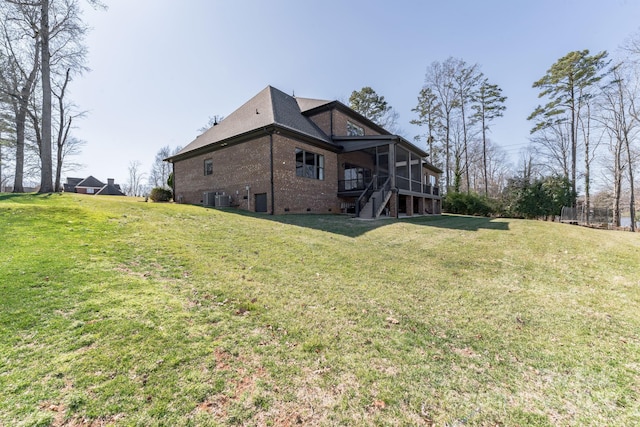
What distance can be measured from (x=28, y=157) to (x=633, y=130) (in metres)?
59.0

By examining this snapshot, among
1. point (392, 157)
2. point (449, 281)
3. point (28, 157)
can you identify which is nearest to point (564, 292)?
point (449, 281)

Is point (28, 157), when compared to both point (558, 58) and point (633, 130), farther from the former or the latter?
point (633, 130)

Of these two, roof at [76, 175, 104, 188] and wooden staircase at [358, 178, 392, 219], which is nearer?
wooden staircase at [358, 178, 392, 219]

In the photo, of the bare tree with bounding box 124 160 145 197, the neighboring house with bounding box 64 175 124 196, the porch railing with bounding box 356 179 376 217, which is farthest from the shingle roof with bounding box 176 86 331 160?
the bare tree with bounding box 124 160 145 197

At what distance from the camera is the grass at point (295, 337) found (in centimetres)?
216

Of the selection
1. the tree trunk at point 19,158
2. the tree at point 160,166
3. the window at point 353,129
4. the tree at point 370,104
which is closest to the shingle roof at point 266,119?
the window at point 353,129

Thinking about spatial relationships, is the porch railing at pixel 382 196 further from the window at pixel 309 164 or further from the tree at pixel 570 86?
the tree at pixel 570 86

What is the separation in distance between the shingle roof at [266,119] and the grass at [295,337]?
10238 millimetres

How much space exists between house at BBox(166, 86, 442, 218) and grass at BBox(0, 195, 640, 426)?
8413 mm

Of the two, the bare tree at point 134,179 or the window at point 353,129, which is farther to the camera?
the bare tree at point 134,179

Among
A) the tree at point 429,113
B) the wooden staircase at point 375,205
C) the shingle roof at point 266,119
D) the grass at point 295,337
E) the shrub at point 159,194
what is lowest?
the grass at point 295,337

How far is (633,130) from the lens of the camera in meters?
24.1

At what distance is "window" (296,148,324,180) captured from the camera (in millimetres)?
15391

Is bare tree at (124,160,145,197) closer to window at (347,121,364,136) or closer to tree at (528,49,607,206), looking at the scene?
window at (347,121,364,136)
